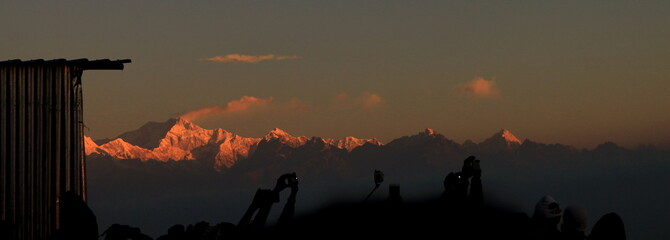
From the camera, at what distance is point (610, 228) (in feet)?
28.5

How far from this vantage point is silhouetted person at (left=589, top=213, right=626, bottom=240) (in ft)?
28.5

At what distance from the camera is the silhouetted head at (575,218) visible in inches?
352

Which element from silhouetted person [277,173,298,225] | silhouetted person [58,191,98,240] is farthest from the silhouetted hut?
silhouetted person [277,173,298,225]

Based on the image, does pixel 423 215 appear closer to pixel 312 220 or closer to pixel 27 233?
pixel 312 220

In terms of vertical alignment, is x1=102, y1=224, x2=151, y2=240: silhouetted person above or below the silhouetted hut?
below

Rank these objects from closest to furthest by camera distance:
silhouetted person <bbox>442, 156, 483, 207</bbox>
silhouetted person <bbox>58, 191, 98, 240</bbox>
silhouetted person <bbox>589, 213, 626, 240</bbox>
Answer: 1. silhouetted person <bbox>589, 213, 626, 240</bbox>
2. silhouetted person <bbox>442, 156, 483, 207</bbox>
3. silhouetted person <bbox>58, 191, 98, 240</bbox>

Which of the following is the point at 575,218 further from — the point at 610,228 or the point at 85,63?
the point at 85,63

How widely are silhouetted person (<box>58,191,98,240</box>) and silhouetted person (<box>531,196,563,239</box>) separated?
4909 millimetres

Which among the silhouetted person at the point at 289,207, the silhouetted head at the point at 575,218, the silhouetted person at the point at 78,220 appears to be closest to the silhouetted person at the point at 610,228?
the silhouetted head at the point at 575,218

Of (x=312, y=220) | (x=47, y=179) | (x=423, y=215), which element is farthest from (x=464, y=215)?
(x=47, y=179)

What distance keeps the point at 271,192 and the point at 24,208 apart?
1330 centimetres

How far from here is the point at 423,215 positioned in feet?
33.0

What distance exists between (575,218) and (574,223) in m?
0.06

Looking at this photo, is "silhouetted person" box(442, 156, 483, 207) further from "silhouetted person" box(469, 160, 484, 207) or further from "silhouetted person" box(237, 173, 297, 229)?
"silhouetted person" box(237, 173, 297, 229)
